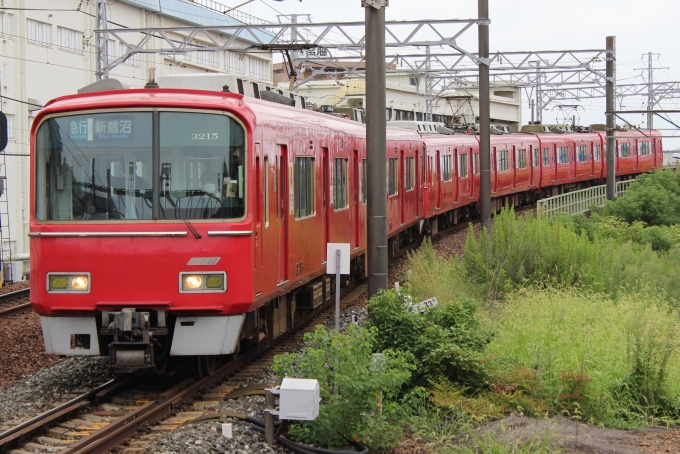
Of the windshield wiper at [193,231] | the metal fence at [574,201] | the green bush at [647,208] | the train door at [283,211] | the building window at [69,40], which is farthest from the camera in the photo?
the building window at [69,40]

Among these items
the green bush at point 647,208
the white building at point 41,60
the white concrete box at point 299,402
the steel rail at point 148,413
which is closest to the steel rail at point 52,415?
the steel rail at point 148,413

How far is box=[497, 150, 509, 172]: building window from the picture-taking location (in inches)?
1199

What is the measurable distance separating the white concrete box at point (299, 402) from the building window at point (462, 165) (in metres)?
21.6

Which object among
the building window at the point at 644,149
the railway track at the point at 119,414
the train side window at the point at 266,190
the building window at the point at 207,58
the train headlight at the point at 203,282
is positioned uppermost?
the building window at the point at 207,58

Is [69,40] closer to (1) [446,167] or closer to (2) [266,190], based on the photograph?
(1) [446,167]

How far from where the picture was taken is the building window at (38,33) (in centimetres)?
2938

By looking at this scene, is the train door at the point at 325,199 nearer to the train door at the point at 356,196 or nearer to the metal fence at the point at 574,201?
the train door at the point at 356,196

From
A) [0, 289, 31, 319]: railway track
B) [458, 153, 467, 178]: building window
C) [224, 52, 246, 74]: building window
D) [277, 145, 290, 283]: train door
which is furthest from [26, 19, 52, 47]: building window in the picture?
[277, 145, 290, 283]: train door

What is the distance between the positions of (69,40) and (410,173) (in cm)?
1573

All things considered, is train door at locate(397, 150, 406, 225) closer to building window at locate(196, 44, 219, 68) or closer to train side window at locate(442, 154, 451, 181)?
train side window at locate(442, 154, 451, 181)

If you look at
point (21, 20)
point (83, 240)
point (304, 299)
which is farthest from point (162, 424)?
point (21, 20)

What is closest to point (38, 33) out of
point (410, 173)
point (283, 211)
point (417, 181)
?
point (417, 181)

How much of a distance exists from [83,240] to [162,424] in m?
1.84

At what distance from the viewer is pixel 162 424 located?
7.84 m
